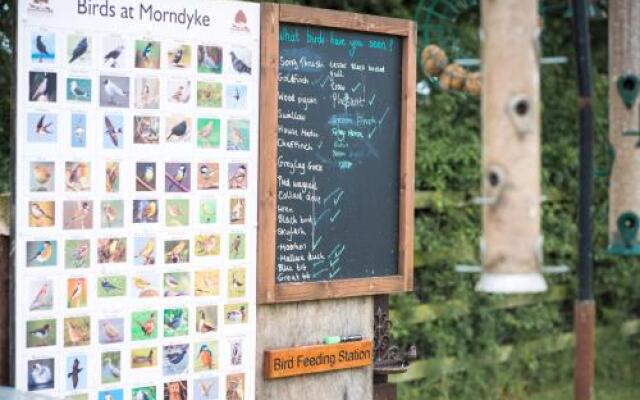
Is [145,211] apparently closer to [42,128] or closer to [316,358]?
[42,128]

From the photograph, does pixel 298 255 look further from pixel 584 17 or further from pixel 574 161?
pixel 574 161

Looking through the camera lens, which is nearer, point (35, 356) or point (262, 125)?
point (35, 356)

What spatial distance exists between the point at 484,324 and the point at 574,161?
178cm

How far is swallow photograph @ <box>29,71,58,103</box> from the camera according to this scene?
513cm

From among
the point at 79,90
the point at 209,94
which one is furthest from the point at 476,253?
the point at 79,90

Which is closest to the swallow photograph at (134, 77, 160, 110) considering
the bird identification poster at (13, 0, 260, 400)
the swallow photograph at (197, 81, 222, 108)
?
the bird identification poster at (13, 0, 260, 400)

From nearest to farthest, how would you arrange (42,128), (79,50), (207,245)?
(42,128) → (79,50) → (207,245)

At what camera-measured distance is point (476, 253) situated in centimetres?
973

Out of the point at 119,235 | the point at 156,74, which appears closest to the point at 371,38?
the point at 156,74

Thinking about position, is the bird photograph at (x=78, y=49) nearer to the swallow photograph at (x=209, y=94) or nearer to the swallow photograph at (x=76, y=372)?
the swallow photograph at (x=209, y=94)

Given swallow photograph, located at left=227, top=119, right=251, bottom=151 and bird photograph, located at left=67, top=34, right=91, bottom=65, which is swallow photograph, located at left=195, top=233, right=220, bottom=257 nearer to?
swallow photograph, located at left=227, top=119, right=251, bottom=151

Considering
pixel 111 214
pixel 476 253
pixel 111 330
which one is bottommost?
pixel 111 330

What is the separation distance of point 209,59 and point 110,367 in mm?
1427

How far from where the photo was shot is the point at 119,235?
17.6ft
